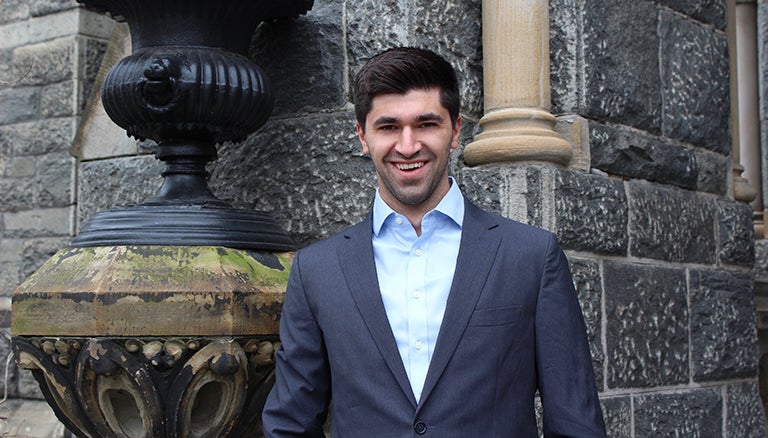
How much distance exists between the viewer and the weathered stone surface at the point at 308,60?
3291 mm

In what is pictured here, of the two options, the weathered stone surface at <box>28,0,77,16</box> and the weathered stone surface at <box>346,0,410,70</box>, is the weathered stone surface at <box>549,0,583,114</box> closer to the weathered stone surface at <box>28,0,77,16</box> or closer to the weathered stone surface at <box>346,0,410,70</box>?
the weathered stone surface at <box>346,0,410,70</box>

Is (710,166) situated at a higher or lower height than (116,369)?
higher

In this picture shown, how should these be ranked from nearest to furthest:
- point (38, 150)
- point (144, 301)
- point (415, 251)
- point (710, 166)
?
1. point (415, 251)
2. point (144, 301)
3. point (710, 166)
4. point (38, 150)

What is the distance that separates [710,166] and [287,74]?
5.59 feet

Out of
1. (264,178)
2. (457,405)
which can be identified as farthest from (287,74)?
(457,405)

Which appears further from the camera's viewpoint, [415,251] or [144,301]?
[144,301]

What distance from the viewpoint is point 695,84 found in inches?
161

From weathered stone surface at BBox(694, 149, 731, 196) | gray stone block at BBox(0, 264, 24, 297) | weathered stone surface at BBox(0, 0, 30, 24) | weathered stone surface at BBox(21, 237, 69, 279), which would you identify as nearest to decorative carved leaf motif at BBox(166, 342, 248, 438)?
weathered stone surface at BBox(694, 149, 731, 196)

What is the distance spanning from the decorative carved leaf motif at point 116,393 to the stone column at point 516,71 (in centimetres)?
120

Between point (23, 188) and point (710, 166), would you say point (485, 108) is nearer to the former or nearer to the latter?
point (710, 166)

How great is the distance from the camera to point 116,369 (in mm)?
2623

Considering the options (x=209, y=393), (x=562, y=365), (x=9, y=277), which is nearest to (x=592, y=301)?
(x=209, y=393)

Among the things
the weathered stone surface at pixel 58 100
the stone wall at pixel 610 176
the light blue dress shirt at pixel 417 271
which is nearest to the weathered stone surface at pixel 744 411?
the stone wall at pixel 610 176

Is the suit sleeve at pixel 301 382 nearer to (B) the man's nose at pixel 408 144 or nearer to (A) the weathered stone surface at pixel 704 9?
(B) the man's nose at pixel 408 144
